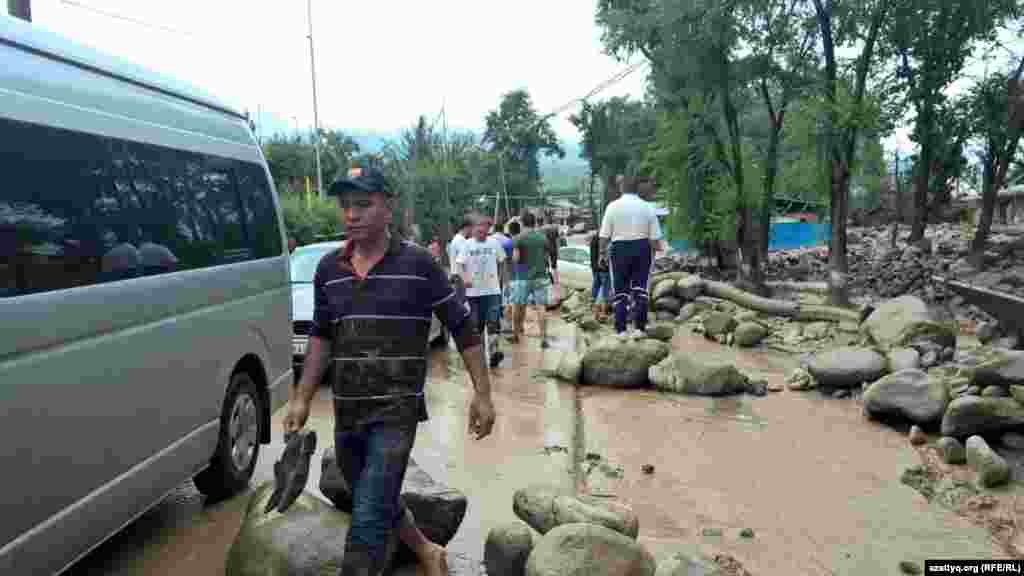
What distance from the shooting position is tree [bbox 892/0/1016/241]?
14320 mm

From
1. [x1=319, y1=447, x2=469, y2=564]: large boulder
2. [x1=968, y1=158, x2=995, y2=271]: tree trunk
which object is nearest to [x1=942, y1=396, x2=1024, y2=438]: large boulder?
[x1=319, y1=447, x2=469, y2=564]: large boulder

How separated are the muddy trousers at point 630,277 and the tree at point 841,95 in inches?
237

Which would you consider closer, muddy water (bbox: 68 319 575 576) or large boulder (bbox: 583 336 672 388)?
muddy water (bbox: 68 319 575 576)

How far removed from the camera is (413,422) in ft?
10.3

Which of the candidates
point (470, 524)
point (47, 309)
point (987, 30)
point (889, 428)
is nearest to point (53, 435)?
point (47, 309)

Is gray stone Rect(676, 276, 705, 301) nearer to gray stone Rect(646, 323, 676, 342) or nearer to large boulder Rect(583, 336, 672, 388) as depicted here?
gray stone Rect(646, 323, 676, 342)

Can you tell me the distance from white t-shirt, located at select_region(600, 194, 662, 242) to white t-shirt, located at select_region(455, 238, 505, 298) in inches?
54.0

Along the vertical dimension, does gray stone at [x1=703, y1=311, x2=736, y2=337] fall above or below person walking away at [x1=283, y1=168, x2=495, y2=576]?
below

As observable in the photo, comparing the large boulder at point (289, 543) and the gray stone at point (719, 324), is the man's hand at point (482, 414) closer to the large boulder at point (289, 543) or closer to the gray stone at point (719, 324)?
the large boulder at point (289, 543)

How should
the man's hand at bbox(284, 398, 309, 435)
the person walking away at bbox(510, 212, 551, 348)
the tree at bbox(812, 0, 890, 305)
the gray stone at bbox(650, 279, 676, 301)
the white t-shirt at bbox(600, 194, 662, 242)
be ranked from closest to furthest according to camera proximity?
the man's hand at bbox(284, 398, 309, 435)
the white t-shirt at bbox(600, 194, 662, 242)
the person walking away at bbox(510, 212, 551, 348)
the tree at bbox(812, 0, 890, 305)
the gray stone at bbox(650, 279, 676, 301)

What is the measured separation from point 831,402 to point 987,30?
38.8ft

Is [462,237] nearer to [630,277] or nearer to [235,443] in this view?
[630,277]

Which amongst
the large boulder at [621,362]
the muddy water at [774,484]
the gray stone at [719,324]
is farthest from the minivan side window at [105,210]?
the gray stone at [719,324]

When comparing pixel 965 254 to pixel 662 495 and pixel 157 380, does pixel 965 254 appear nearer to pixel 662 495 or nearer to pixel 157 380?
pixel 662 495
